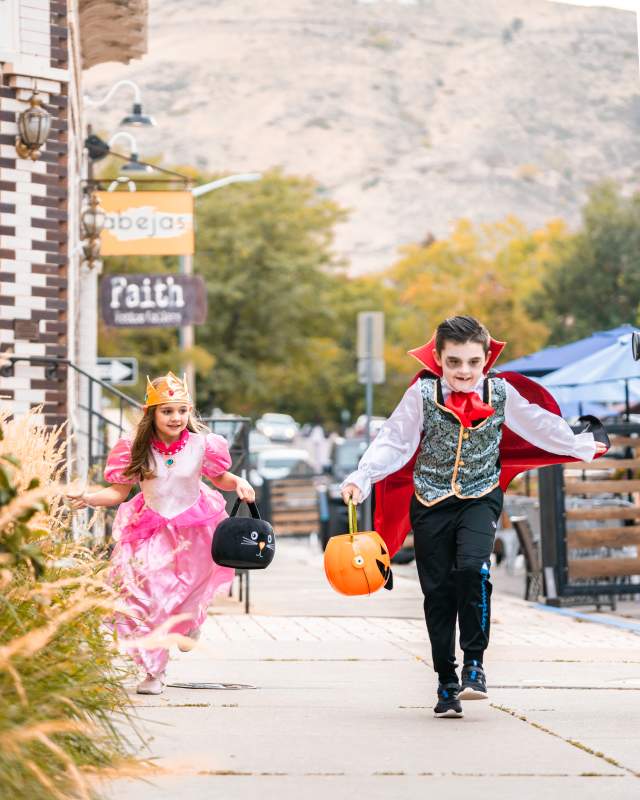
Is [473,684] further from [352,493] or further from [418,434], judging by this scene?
[418,434]

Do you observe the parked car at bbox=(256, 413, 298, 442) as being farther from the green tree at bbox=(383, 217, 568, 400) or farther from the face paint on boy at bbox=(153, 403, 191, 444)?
the face paint on boy at bbox=(153, 403, 191, 444)

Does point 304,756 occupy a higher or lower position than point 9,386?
lower

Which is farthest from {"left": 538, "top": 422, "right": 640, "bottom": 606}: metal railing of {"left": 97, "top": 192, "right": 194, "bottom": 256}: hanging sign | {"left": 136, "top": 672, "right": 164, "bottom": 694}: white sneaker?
{"left": 97, "top": 192, "right": 194, "bottom": 256}: hanging sign

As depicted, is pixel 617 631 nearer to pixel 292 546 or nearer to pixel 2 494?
pixel 2 494

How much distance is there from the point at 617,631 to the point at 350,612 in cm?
242

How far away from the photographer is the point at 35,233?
1303 cm

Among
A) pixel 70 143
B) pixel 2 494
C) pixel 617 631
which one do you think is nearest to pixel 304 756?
pixel 2 494

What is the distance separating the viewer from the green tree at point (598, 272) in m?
58.8

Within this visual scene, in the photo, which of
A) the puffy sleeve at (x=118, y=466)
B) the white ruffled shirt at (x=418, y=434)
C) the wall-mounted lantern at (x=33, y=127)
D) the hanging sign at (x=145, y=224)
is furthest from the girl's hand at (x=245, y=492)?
the hanging sign at (x=145, y=224)

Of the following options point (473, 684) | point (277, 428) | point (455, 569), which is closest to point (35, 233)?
point (455, 569)

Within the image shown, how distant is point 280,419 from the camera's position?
70.1m

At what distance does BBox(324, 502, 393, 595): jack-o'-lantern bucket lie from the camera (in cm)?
676

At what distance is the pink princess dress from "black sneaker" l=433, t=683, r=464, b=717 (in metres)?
1.45

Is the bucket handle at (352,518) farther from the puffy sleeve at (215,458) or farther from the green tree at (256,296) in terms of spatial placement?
the green tree at (256,296)
